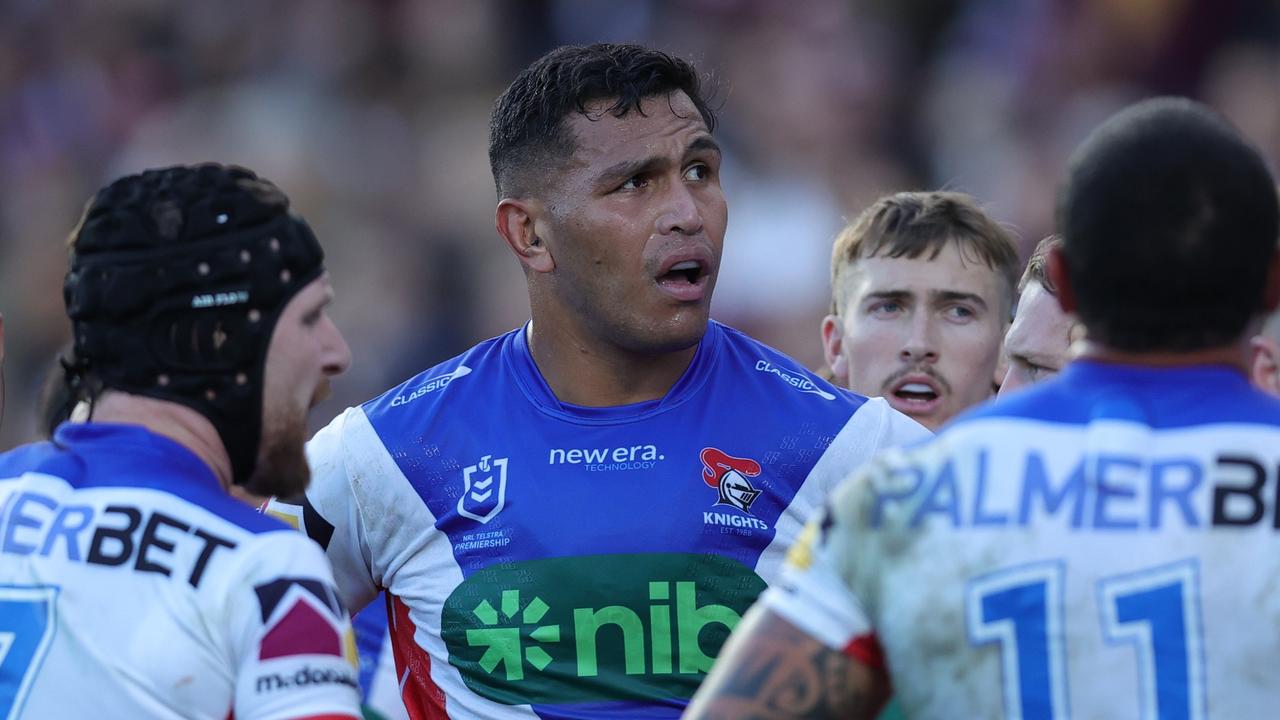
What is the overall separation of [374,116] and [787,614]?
36.2 ft

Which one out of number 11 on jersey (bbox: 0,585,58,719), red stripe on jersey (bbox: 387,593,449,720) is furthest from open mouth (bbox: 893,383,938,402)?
number 11 on jersey (bbox: 0,585,58,719)

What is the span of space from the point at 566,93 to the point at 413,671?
5.38 feet

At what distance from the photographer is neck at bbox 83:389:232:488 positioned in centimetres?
344

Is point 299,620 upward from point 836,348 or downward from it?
downward

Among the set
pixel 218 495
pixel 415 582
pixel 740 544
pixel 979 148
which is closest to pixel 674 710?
pixel 740 544

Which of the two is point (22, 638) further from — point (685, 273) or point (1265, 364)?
point (1265, 364)

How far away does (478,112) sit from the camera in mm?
13164

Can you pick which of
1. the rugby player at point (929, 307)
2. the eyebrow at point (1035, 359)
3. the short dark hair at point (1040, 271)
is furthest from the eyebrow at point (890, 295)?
the eyebrow at point (1035, 359)

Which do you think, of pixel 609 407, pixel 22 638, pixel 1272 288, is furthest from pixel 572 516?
pixel 1272 288

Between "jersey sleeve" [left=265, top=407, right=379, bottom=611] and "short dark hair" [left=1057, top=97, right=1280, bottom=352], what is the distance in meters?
2.35

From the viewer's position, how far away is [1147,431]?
9.34ft

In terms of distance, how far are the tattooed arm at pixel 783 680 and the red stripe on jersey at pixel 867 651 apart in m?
0.01

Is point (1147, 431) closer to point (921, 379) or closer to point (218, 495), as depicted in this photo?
point (218, 495)

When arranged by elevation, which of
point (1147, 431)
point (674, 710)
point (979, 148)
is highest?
point (979, 148)
